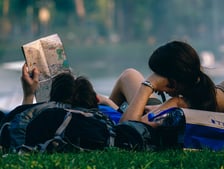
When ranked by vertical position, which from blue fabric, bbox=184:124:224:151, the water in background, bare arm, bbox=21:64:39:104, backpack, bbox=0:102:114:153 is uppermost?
bare arm, bbox=21:64:39:104

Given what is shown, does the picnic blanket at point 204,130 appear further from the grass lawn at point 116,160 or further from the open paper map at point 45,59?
the open paper map at point 45,59

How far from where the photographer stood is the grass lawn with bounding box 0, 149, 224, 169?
13.0ft

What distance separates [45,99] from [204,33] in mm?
42007

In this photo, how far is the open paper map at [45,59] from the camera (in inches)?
203

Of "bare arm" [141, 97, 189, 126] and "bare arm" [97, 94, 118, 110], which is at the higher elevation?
Result: "bare arm" [141, 97, 189, 126]

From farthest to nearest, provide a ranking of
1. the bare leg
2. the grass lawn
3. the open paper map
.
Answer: the bare leg
the open paper map
the grass lawn

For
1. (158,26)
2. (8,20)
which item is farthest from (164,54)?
(8,20)

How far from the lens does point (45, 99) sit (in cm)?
530

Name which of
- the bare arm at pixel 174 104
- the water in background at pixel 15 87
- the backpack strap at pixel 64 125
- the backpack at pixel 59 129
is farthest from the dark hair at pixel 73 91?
the water in background at pixel 15 87

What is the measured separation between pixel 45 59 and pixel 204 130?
127 centimetres

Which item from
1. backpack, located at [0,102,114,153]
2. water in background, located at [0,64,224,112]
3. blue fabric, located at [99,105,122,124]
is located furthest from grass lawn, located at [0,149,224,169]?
water in background, located at [0,64,224,112]

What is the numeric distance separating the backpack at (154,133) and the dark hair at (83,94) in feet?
0.87

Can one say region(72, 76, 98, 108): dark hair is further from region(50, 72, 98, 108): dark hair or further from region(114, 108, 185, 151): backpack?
region(114, 108, 185, 151): backpack

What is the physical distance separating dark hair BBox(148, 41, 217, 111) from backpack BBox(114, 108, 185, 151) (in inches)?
10.9
